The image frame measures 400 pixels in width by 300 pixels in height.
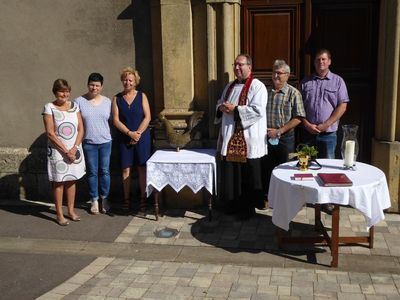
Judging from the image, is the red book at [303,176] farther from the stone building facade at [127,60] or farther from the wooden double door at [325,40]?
the wooden double door at [325,40]

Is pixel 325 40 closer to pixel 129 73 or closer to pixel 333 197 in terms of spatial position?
pixel 129 73

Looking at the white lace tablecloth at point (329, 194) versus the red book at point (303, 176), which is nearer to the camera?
the white lace tablecloth at point (329, 194)

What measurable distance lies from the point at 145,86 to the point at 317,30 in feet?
7.25

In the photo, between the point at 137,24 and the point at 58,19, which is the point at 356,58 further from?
the point at 58,19

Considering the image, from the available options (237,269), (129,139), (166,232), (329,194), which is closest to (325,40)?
(329,194)

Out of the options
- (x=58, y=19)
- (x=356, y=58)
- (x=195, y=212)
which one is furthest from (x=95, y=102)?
(x=356, y=58)

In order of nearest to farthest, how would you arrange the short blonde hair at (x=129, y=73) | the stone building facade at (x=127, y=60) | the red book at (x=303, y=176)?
the red book at (x=303, y=176)
the stone building facade at (x=127, y=60)
the short blonde hair at (x=129, y=73)

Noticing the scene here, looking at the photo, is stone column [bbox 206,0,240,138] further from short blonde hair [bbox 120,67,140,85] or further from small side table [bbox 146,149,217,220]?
short blonde hair [bbox 120,67,140,85]

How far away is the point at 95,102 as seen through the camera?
249 inches

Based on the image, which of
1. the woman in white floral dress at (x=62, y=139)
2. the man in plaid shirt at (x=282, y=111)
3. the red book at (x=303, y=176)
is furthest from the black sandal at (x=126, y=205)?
the red book at (x=303, y=176)

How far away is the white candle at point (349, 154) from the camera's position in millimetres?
5152

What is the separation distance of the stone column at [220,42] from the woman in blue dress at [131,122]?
2.67 ft

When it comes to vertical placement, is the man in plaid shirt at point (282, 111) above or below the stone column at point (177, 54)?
below

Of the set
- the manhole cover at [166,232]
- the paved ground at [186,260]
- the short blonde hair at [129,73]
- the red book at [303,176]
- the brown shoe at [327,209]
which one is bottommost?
the paved ground at [186,260]
